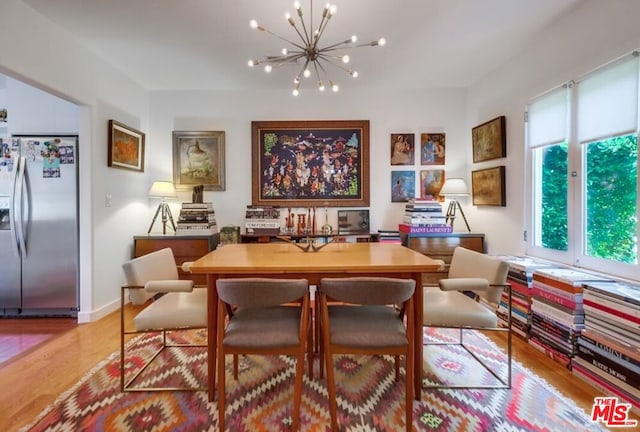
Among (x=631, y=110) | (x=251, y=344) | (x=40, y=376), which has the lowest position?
(x=40, y=376)

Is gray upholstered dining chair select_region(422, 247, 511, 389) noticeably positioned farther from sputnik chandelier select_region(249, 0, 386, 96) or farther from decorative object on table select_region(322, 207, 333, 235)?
decorative object on table select_region(322, 207, 333, 235)

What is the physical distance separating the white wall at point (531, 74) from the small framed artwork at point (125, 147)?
430 centimetres

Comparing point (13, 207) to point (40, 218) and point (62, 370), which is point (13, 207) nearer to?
point (40, 218)

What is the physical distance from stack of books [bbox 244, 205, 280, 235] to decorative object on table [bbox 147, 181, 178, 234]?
3.22 ft

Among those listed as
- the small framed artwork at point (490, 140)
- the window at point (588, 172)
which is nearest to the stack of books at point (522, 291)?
the window at point (588, 172)

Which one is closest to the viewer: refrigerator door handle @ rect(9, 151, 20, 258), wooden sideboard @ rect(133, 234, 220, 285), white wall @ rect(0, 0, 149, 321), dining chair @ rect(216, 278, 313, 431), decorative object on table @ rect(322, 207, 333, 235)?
dining chair @ rect(216, 278, 313, 431)

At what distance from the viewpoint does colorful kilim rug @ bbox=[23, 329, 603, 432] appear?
156 cm

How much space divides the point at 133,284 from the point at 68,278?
184 cm

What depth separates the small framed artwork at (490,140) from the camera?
3182 mm

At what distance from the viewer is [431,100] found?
3.92 meters

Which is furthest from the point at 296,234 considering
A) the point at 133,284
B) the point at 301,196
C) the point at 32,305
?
the point at 32,305

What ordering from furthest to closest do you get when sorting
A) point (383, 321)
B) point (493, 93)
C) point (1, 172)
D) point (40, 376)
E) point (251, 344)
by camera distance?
point (493, 93), point (1, 172), point (40, 376), point (383, 321), point (251, 344)

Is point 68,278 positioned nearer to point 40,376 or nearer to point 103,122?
point 40,376

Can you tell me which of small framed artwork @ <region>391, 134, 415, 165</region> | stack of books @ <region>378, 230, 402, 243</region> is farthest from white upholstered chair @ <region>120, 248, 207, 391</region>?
small framed artwork @ <region>391, 134, 415, 165</region>
